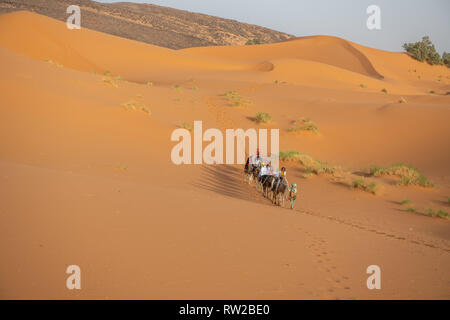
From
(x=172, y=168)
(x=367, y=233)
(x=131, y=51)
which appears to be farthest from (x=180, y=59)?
(x=367, y=233)

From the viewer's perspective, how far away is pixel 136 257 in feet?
13.9

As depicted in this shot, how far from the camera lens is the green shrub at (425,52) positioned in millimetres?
66188

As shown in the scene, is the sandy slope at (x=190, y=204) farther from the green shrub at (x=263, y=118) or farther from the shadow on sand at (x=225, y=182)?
the green shrub at (x=263, y=118)

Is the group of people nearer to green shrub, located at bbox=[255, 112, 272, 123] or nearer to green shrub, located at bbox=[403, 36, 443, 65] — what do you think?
green shrub, located at bbox=[255, 112, 272, 123]

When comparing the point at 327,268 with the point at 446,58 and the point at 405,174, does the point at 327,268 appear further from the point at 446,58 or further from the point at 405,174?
the point at 446,58

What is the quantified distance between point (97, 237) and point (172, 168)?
28.8 ft

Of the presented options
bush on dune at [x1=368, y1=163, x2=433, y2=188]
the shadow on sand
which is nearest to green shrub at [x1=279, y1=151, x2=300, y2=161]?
the shadow on sand

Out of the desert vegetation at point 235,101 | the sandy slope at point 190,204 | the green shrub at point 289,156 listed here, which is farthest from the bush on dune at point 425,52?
the green shrub at point 289,156

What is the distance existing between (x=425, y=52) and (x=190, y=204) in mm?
74791

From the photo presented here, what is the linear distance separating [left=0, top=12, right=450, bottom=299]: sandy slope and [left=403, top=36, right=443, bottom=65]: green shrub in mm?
44429

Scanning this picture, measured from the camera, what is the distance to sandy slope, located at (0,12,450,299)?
3.97 metres

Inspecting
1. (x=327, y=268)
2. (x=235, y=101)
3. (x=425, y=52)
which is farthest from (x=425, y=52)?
(x=327, y=268)

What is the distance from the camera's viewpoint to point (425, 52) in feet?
222

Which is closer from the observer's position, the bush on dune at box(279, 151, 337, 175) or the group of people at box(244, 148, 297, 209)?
the group of people at box(244, 148, 297, 209)
